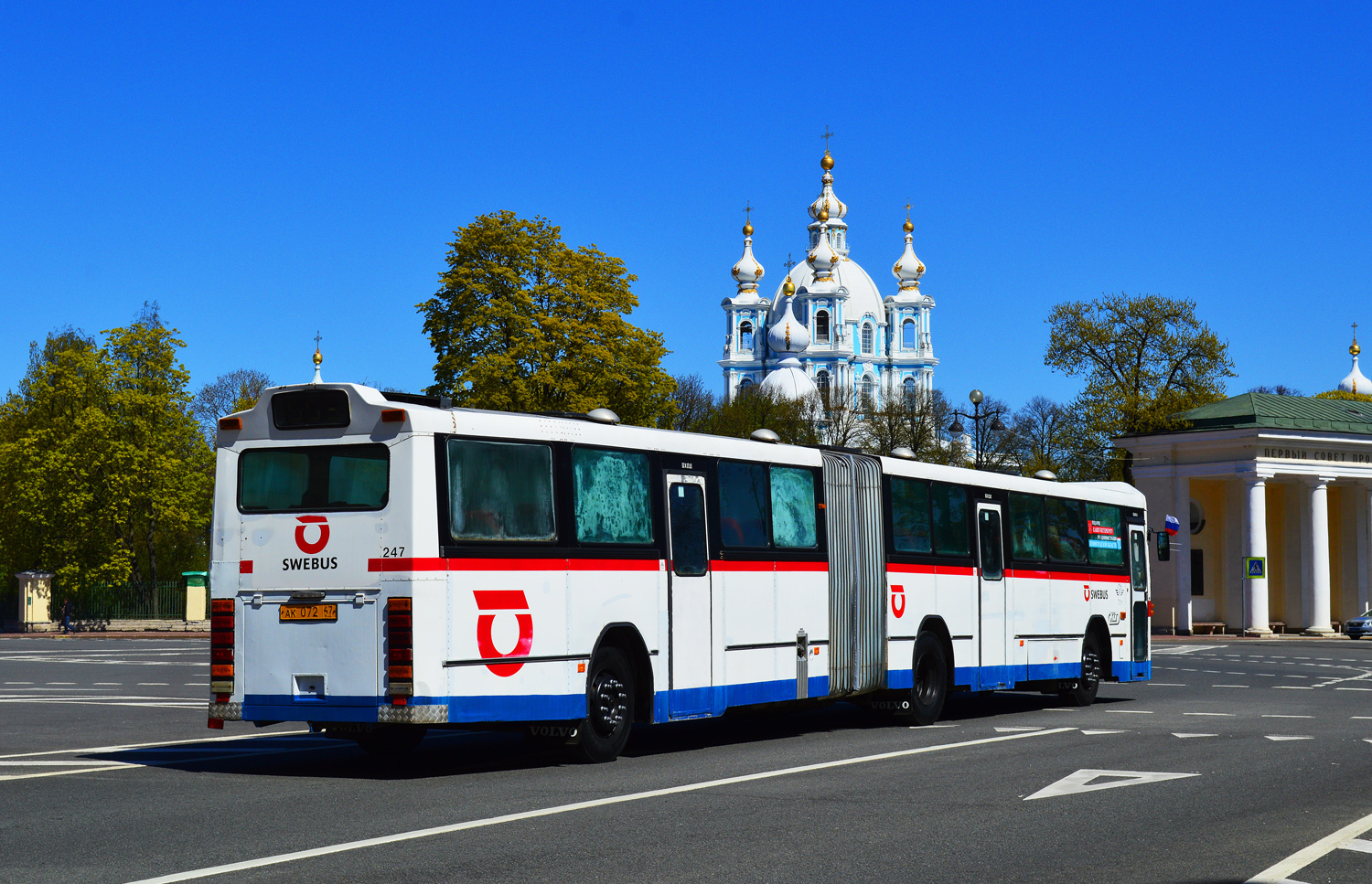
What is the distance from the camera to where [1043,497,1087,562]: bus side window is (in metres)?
22.0

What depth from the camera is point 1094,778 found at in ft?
40.8

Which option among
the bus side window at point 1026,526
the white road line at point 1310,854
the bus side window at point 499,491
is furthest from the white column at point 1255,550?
the white road line at point 1310,854

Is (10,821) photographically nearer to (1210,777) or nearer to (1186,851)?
(1186,851)

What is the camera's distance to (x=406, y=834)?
9.33m

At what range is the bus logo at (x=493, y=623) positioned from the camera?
1260 centimetres

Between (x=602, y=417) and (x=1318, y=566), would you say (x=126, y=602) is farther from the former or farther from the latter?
(x=602, y=417)

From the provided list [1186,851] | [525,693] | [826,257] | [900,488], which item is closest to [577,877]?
[1186,851]

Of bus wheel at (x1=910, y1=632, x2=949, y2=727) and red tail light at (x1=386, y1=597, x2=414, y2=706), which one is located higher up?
red tail light at (x1=386, y1=597, x2=414, y2=706)

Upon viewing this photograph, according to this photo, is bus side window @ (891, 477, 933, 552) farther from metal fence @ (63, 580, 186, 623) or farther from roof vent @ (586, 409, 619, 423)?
metal fence @ (63, 580, 186, 623)

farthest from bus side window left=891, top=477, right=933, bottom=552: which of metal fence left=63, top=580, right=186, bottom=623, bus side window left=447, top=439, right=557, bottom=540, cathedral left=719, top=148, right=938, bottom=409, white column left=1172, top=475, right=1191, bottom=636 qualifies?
cathedral left=719, top=148, right=938, bottom=409

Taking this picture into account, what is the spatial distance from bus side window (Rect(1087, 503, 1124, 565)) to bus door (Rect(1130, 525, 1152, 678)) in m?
0.48

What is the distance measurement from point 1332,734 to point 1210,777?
5.28m

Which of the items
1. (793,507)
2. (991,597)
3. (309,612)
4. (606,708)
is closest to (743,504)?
(793,507)

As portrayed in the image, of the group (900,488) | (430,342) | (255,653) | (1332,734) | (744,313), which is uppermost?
(744,313)
